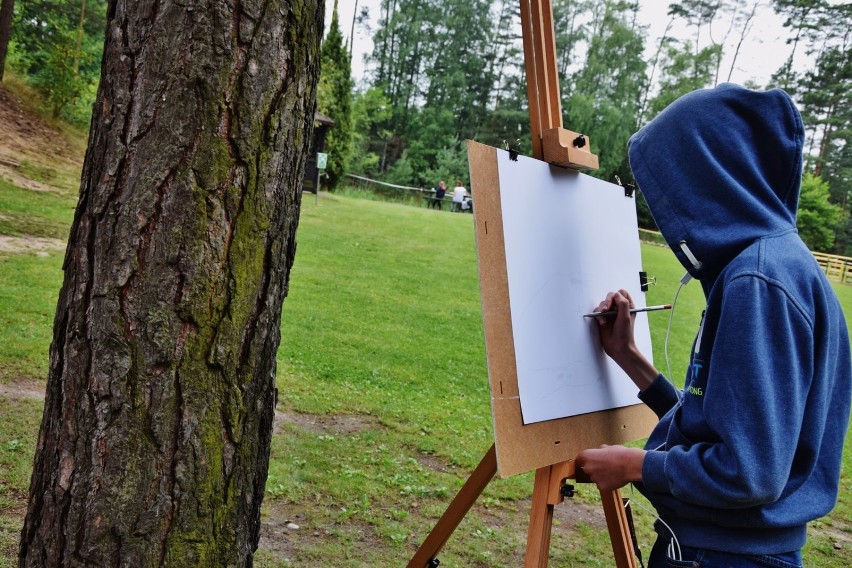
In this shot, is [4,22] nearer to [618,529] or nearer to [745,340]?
[618,529]

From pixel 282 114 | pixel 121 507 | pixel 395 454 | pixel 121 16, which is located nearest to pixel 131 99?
pixel 121 16

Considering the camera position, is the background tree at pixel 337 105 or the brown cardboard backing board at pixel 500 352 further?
the background tree at pixel 337 105

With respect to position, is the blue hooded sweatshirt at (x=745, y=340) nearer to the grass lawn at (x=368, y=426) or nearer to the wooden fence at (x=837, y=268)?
the grass lawn at (x=368, y=426)

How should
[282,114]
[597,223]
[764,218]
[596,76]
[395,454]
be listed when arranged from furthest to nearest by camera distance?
[596,76], [395,454], [597,223], [282,114], [764,218]

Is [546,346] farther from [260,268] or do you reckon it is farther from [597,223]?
[260,268]

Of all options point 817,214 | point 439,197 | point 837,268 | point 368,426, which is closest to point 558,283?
point 368,426

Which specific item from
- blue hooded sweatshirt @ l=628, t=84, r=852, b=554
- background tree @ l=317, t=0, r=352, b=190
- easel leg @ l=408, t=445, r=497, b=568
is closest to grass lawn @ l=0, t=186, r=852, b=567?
easel leg @ l=408, t=445, r=497, b=568

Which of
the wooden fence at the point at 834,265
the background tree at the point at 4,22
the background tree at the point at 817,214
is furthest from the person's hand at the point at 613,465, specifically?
the background tree at the point at 817,214

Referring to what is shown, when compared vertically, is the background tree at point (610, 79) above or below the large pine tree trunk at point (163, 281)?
above

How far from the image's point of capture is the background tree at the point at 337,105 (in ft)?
64.4

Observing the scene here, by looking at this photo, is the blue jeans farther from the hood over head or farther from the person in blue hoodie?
the hood over head

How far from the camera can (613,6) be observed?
3031 centimetres

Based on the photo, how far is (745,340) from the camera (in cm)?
116

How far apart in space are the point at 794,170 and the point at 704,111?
0.67 feet
